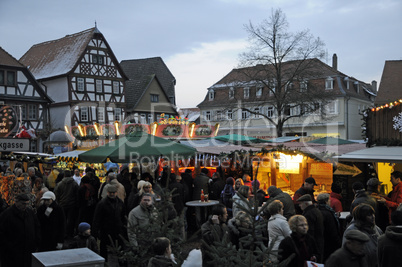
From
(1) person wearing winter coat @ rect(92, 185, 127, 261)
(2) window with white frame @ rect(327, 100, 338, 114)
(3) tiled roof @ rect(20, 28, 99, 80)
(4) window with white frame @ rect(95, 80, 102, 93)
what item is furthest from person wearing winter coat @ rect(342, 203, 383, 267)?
(2) window with white frame @ rect(327, 100, 338, 114)

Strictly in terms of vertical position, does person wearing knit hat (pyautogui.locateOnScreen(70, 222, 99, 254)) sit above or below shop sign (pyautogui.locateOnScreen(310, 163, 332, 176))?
below

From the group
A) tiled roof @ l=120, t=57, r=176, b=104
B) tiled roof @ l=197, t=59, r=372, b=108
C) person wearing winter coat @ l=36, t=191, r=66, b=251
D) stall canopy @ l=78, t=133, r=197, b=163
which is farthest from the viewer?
tiled roof @ l=120, t=57, r=176, b=104

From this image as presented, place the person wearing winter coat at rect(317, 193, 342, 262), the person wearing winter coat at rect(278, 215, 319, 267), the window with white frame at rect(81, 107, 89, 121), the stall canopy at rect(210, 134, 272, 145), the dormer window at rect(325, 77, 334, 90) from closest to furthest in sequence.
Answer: the person wearing winter coat at rect(278, 215, 319, 267)
the person wearing winter coat at rect(317, 193, 342, 262)
the stall canopy at rect(210, 134, 272, 145)
the window with white frame at rect(81, 107, 89, 121)
the dormer window at rect(325, 77, 334, 90)

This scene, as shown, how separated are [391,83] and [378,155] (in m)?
29.5

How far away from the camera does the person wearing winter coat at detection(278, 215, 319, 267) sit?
16.7ft

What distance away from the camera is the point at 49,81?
122 feet

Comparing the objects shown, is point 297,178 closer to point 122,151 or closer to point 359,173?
point 359,173

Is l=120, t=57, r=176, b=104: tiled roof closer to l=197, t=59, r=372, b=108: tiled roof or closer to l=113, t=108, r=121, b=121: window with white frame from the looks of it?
l=197, t=59, r=372, b=108: tiled roof

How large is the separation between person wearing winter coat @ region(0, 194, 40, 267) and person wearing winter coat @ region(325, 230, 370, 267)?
456 cm

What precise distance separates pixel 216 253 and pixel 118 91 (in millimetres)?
35703

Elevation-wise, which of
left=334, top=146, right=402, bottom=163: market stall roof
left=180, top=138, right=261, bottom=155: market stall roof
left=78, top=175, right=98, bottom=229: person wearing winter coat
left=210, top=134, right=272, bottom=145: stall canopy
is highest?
left=210, top=134, right=272, bottom=145: stall canopy

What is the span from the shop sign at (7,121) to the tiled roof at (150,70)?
33881 millimetres

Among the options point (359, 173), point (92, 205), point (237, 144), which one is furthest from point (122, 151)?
point (237, 144)

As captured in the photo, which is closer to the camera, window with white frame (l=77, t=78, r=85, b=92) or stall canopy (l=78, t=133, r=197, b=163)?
stall canopy (l=78, t=133, r=197, b=163)
